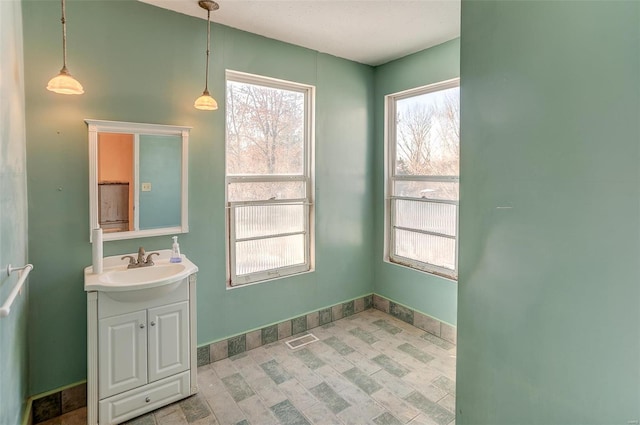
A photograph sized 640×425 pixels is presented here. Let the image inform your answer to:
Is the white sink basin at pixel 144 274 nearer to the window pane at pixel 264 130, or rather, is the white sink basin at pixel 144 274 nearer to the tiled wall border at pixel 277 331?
the tiled wall border at pixel 277 331

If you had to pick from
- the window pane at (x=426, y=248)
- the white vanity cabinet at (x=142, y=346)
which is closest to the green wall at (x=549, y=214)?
the white vanity cabinet at (x=142, y=346)

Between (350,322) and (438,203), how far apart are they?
150 centimetres

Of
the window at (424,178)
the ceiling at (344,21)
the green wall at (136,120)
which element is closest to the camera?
the green wall at (136,120)

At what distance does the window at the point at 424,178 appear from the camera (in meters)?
3.07

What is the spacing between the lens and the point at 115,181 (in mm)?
2295

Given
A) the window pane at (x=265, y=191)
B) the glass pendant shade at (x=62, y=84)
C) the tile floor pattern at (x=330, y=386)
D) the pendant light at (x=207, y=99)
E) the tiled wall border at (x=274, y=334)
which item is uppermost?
the pendant light at (x=207, y=99)

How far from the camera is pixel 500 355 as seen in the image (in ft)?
3.80

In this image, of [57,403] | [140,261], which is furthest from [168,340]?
[57,403]

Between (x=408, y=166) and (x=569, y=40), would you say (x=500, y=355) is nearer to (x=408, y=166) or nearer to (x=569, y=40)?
(x=569, y=40)

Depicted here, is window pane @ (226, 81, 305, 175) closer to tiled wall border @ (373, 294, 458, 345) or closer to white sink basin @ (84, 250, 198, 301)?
white sink basin @ (84, 250, 198, 301)

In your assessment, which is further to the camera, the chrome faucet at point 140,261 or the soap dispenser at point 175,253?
the soap dispenser at point 175,253

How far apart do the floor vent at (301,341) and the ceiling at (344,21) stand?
2707 mm

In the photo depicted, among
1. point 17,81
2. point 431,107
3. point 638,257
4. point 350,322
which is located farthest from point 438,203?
point 17,81

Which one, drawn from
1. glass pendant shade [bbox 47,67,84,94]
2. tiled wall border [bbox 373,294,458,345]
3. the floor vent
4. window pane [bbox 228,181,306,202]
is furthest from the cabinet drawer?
tiled wall border [bbox 373,294,458,345]
